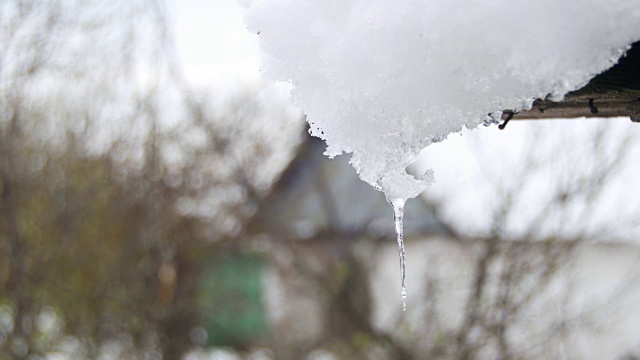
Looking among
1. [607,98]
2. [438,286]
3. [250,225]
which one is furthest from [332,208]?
[607,98]

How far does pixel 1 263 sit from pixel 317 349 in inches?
133

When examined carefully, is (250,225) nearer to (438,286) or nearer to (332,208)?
(332,208)

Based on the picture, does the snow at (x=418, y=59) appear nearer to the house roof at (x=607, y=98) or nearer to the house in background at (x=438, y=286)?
the house roof at (x=607, y=98)

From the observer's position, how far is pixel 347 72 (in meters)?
0.82

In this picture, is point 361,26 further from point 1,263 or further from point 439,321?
point 1,263

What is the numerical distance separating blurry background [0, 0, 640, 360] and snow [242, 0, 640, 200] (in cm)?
→ 210

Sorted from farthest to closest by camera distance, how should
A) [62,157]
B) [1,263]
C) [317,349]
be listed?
[62,157] → [1,263] → [317,349]

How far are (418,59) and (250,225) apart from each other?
6702 mm

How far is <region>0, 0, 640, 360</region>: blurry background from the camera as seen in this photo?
4.23m

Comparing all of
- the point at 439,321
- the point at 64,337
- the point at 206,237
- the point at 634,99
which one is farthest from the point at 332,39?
the point at 64,337

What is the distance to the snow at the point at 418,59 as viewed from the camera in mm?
690

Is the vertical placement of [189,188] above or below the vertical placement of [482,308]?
above

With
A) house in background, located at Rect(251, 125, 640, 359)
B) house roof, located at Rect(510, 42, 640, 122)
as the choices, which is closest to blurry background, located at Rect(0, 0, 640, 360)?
house in background, located at Rect(251, 125, 640, 359)

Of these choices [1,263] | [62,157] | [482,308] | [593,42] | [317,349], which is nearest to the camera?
[593,42]
